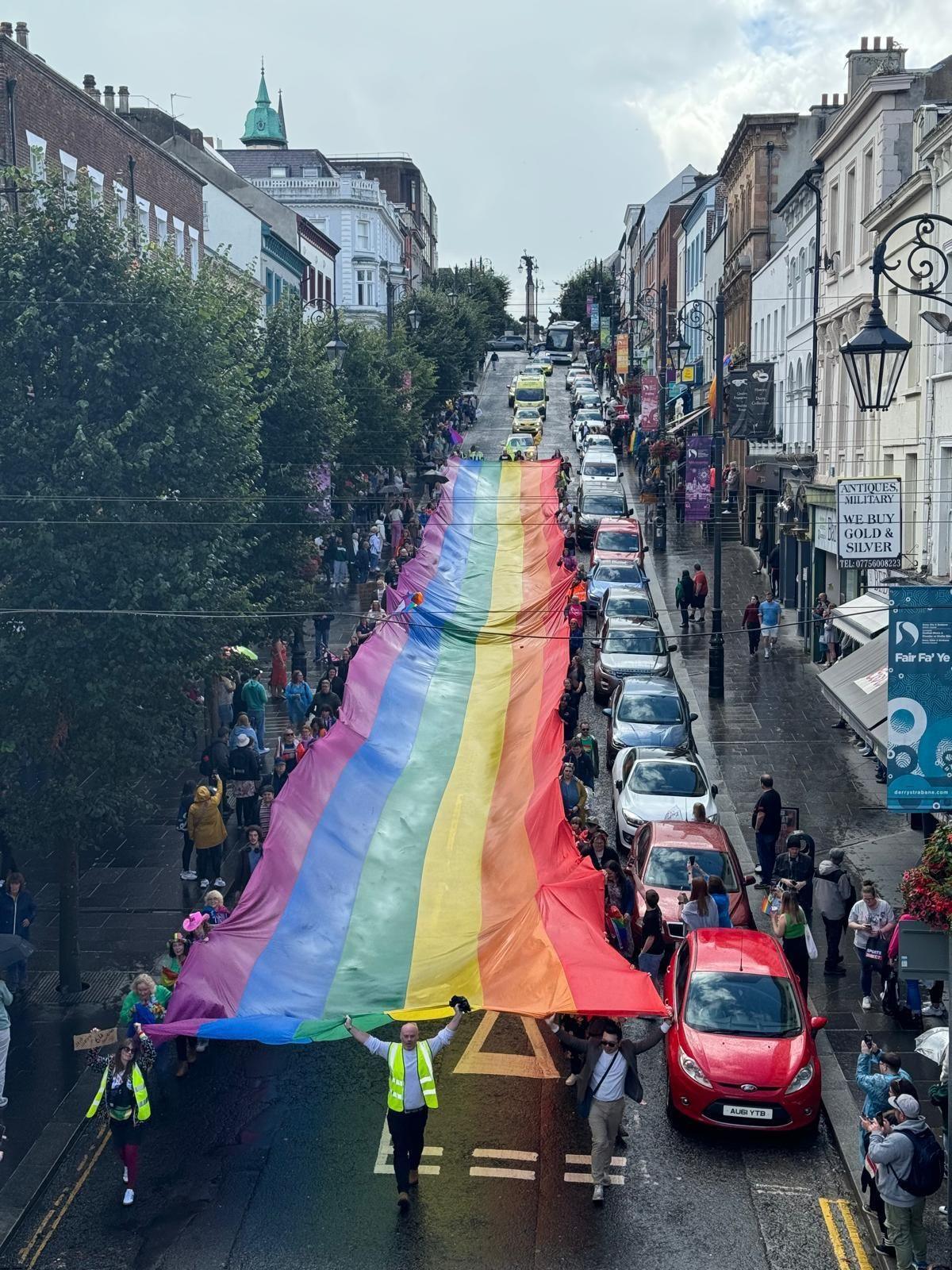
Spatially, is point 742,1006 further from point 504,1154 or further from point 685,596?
point 685,596

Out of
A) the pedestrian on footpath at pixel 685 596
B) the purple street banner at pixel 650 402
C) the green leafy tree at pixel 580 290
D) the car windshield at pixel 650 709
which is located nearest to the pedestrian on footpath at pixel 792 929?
the car windshield at pixel 650 709

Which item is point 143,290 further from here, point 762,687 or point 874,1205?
point 762,687

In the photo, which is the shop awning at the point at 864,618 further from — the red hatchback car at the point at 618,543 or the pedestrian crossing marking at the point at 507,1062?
the red hatchback car at the point at 618,543

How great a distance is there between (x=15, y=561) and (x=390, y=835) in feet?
19.3

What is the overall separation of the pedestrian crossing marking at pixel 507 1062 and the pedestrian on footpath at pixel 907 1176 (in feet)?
14.5

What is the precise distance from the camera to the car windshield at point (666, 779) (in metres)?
22.3

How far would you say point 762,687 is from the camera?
3253 centimetres

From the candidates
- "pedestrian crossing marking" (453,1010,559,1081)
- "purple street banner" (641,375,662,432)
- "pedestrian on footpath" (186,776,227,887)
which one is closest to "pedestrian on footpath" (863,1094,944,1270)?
"pedestrian crossing marking" (453,1010,559,1081)

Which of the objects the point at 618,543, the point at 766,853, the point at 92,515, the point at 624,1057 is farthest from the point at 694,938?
the point at 618,543

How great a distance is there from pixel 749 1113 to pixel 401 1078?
3590mm

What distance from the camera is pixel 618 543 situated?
43.1 metres

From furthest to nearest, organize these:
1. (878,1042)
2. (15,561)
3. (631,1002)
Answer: (15,561)
(878,1042)
(631,1002)

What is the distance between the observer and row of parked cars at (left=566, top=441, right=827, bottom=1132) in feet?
44.3

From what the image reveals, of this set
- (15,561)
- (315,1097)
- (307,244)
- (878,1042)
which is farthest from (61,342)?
(307,244)
